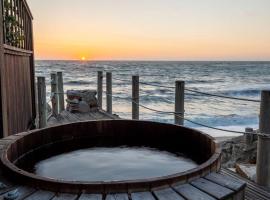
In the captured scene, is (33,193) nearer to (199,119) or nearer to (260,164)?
(260,164)

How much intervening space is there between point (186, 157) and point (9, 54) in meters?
2.91

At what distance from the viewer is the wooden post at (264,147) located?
282 cm

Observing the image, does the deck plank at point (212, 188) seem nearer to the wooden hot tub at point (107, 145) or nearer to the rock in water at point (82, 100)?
the wooden hot tub at point (107, 145)

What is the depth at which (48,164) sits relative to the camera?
2428 mm

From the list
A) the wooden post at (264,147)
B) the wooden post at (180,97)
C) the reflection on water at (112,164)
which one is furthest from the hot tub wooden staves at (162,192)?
the wooden post at (180,97)

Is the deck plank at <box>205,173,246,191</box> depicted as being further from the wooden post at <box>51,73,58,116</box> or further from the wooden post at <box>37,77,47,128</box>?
the wooden post at <box>51,73,58,116</box>

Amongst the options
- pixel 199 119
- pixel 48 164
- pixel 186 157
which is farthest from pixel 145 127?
pixel 199 119

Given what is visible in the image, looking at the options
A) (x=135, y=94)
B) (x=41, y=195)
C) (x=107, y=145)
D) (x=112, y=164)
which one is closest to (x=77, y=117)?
(x=135, y=94)

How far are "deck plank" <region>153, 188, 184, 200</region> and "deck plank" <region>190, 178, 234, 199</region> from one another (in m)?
0.16

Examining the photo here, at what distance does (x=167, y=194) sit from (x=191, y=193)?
5.1 inches

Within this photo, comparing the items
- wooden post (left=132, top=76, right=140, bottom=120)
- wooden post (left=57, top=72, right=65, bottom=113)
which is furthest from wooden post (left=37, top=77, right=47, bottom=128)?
wooden post (left=57, top=72, right=65, bottom=113)

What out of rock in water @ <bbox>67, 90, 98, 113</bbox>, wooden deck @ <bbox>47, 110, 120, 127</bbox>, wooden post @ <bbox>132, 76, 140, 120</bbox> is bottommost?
wooden deck @ <bbox>47, 110, 120, 127</bbox>

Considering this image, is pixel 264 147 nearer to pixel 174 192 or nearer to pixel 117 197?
pixel 174 192

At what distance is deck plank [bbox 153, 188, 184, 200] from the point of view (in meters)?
1.62
